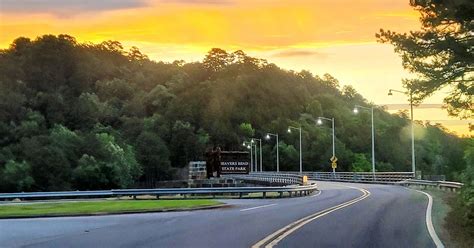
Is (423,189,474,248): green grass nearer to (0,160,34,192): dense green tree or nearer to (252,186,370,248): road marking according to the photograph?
(252,186,370,248): road marking

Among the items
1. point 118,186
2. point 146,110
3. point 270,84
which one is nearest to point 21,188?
point 118,186

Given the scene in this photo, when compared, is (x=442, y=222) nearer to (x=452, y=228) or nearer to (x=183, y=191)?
(x=452, y=228)

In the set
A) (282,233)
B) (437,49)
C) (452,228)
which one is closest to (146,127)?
(437,49)

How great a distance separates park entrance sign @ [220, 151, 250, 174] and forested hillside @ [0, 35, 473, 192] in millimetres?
28968

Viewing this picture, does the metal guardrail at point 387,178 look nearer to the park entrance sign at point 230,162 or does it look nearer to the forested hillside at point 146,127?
the park entrance sign at point 230,162

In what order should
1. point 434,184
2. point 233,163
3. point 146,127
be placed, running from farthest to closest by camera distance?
point 146,127, point 233,163, point 434,184

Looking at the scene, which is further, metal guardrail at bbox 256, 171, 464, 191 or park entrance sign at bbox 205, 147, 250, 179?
park entrance sign at bbox 205, 147, 250, 179

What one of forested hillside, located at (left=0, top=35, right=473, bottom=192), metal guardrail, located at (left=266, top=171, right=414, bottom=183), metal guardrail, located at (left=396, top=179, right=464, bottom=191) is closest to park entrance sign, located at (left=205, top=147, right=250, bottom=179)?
metal guardrail, located at (left=266, top=171, right=414, bottom=183)

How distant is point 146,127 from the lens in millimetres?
157000

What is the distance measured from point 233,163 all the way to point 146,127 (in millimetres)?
88106

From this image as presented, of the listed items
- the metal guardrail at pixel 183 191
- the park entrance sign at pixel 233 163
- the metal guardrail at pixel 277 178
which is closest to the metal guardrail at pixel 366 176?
the metal guardrail at pixel 277 178

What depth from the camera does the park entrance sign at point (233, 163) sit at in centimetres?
7088

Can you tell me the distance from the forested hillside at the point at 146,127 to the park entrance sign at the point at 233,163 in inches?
1140

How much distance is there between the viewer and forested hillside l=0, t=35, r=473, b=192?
100438 millimetres
